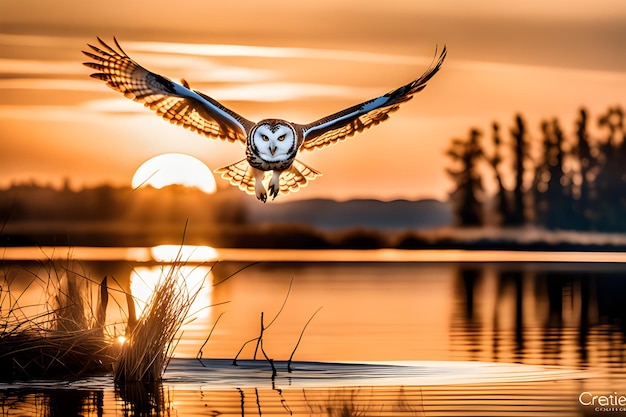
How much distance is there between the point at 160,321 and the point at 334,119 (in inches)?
161

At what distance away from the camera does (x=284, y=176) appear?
54.9ft

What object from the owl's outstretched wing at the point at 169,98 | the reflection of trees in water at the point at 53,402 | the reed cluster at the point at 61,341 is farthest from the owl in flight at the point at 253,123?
the reflection of trees in water at the point at 53,402

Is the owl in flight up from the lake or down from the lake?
up

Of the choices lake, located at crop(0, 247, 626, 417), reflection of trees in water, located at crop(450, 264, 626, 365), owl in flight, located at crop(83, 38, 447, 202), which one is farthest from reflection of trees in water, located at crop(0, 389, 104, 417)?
reflection of trees in water, located at crop(450, 264, 626, 365)

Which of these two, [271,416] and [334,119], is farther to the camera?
[334,119]

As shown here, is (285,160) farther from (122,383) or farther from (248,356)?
(122,383)

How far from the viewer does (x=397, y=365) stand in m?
14.4

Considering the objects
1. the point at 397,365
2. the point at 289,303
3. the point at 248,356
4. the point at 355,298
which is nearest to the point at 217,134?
the point at 248,356

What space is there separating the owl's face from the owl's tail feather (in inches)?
38.2

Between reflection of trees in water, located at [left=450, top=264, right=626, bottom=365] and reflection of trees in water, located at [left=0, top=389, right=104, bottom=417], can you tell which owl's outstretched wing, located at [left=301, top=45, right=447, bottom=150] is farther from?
reflection of trees in water, located at [left=0, top=389, right=104, bottom=417]

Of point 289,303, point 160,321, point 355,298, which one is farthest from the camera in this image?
point 355,298

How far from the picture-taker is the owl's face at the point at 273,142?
15406 mm

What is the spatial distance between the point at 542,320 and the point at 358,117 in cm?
704

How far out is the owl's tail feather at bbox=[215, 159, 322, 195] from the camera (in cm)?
1656
